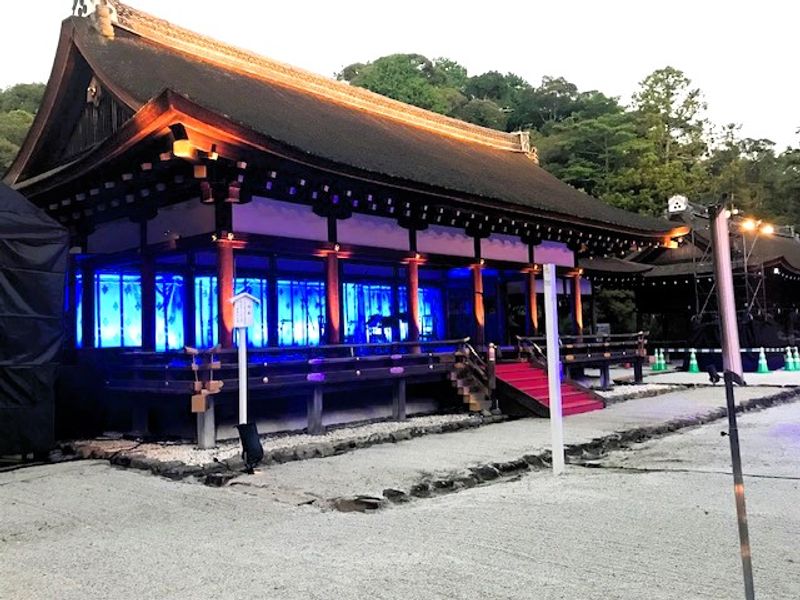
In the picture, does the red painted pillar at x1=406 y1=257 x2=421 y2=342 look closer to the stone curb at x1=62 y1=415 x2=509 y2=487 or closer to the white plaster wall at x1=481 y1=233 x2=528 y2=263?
the stone curb at x1=62 y1=415 x2=509 y2=487

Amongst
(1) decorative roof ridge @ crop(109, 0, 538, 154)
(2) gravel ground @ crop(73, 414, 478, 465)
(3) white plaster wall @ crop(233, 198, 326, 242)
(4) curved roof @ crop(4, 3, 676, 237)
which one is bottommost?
(2) gravel ground @ crop(73, 414, 478, 465)

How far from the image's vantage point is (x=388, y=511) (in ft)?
21.0

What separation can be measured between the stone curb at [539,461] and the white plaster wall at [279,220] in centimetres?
516

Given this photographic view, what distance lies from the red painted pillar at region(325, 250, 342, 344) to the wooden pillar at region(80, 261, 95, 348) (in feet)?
15.3

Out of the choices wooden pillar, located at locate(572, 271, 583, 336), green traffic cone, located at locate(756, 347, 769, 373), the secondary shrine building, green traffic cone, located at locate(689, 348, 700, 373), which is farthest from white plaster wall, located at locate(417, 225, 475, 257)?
green traffic cone, located at locate(756, 347, 769, 373)

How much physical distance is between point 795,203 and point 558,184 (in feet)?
109

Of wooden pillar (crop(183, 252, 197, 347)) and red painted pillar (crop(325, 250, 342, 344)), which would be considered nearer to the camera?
wooden pillar (crop(183, 252, 197, 347))

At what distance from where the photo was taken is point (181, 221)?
1091 centimetres

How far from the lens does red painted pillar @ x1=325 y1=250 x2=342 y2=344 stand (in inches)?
462

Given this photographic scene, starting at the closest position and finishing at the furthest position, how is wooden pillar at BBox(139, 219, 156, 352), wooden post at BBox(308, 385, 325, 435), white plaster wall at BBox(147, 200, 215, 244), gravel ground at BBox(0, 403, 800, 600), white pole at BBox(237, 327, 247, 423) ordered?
1. gravel ground at BBox(0, 403, 800, 600)
2. white pole at BBox(237, 327, 247, 423)
3. white plaster wall at BBox(147, 200, 215, 244)
4. wooden post at BBox(308, 385, 325, 435)
5. wooden pillar at BBox(139, 219, 156, 352)

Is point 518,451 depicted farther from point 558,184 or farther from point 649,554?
point 558,184

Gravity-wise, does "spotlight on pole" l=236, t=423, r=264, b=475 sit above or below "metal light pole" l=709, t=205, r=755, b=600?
below

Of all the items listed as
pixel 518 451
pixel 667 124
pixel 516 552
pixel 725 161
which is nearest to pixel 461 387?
pixel 518 451

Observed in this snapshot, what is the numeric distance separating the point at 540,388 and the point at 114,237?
29.3ft
